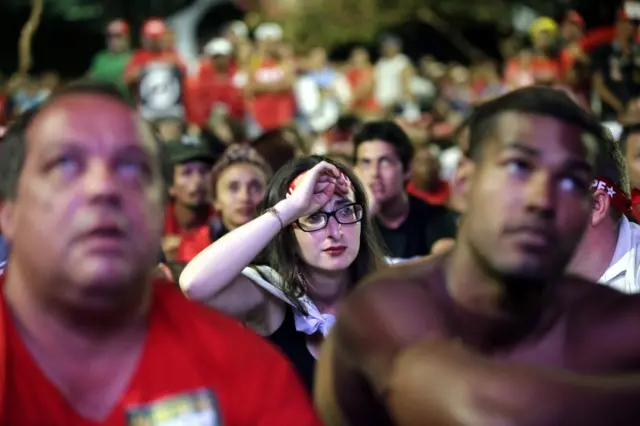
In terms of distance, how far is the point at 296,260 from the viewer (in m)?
4.49

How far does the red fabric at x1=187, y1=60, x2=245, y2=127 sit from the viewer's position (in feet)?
41.1

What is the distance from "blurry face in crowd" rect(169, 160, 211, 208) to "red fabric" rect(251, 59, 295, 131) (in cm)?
564

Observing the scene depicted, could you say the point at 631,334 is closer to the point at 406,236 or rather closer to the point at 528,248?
the point at 528,248

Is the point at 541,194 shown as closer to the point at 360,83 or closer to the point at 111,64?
the point at 111,64

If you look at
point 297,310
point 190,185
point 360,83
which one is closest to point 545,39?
point 360,83

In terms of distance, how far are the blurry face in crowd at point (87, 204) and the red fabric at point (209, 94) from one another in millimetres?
10101

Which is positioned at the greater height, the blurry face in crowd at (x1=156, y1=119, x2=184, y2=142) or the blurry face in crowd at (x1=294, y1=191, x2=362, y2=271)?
the blurry face in crowd at (x1=294, y1=191, x2=362, y2=271)

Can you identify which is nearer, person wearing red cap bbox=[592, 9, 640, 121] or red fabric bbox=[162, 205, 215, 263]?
red fabric bbox=[162, 205, 215, 263]

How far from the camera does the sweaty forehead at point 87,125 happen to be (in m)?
2.35

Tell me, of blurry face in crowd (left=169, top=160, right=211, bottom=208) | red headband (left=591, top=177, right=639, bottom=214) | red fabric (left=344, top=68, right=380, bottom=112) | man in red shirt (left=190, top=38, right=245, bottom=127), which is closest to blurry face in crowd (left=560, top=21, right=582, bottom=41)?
man in red shirt (left=190, top=38, right=245, bottom=127)

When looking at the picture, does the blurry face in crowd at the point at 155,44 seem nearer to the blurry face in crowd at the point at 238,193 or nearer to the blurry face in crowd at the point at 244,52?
the blurry face in crowd at the point at 244,52

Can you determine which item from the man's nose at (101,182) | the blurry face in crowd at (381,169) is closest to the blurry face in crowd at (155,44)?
the blurry face in crowd at (381,169)

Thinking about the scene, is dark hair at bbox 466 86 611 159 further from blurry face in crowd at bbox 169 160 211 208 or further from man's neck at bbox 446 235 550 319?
blurry face in crowd at bbox 169 160 211 208

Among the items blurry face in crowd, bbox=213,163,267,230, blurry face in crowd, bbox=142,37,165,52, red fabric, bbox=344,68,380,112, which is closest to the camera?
blurry face in crowd, bbox=213,163,267,230
